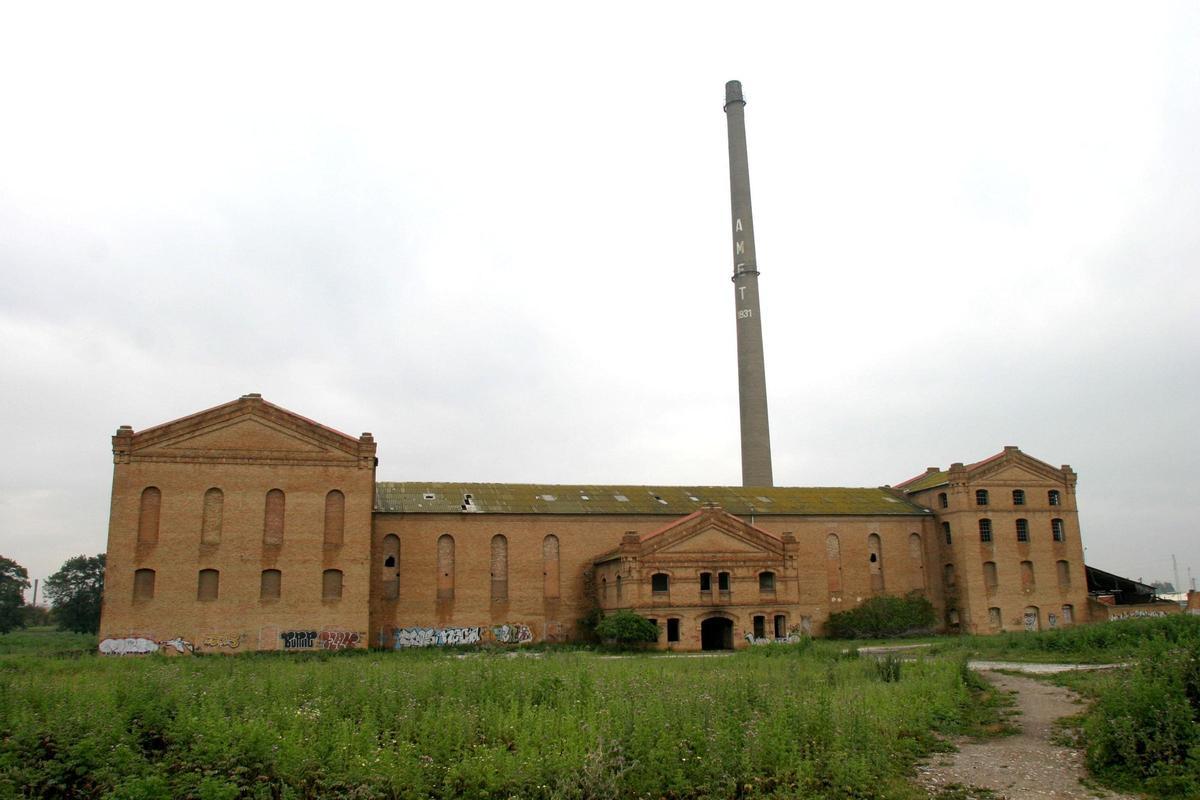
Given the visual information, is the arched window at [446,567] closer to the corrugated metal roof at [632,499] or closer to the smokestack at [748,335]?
the corrugated metal roof at [632,499]

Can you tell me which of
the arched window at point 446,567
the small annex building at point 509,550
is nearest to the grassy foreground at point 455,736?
the small annex building at point 509,550

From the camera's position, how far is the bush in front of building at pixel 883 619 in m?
41.8

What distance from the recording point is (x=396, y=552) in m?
38.8

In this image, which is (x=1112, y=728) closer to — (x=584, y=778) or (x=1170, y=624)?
(x=584, y=778)

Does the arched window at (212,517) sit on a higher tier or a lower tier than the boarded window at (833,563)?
higher

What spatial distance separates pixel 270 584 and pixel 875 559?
98.1ft

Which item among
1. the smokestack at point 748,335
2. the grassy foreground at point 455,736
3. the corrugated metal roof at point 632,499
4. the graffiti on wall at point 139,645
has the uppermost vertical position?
the smokestack at point 748,335

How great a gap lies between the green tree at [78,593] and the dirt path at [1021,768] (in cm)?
6328

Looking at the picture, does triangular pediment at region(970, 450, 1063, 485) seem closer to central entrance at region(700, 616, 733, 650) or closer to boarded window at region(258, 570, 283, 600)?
central entrance at region(700, 616, 733, 650)

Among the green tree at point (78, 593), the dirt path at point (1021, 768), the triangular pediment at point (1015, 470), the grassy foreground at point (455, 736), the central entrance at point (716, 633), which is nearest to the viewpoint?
the grassy foreground at point (455, 736)

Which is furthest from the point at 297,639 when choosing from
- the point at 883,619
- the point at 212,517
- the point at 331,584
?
the point at 883,619

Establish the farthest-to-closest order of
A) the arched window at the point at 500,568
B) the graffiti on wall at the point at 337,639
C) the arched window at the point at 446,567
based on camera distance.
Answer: the arched window at the point at 500,568 < the arched window at the point at 446,567 < the graffiti on wall at the point at 337,639

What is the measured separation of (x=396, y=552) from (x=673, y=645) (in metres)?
13.1

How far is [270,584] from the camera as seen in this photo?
34750mm
